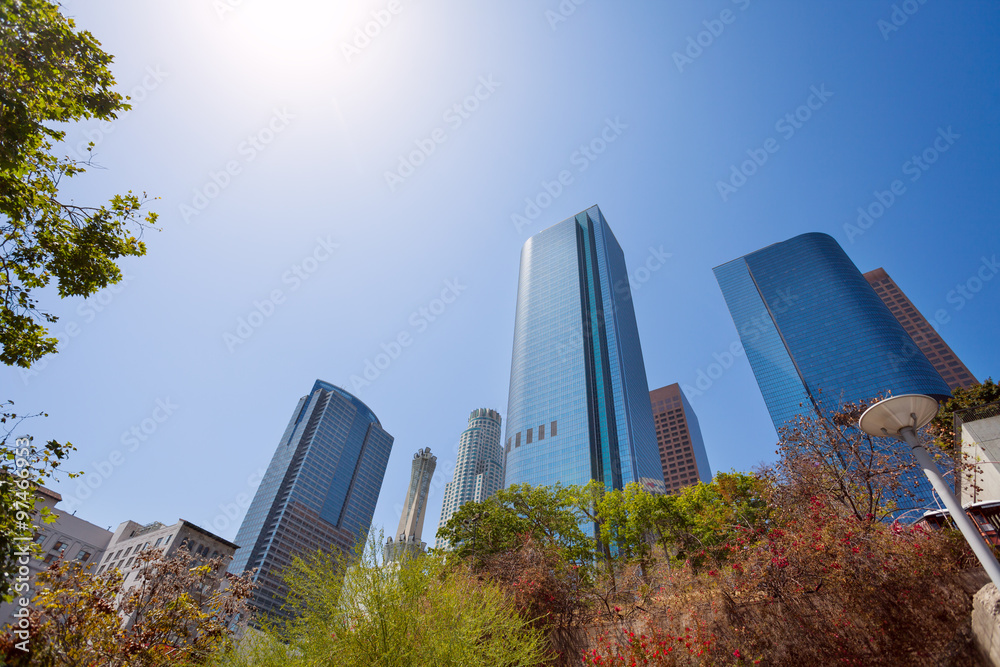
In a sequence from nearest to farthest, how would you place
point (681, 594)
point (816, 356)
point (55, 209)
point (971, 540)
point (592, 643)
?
point (971, 540) → point (55, 209) → point (681, 594) → point (592, 643) → point (816, 356)

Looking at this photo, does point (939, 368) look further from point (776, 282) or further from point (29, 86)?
point (29, 86)

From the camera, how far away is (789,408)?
10956cm

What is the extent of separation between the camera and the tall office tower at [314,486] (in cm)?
13500

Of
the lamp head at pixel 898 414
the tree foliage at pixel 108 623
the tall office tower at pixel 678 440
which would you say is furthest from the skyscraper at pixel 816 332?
the tree foliage at pixel 108 623

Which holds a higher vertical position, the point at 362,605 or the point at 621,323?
the point at 621,323

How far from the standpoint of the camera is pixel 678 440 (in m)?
172

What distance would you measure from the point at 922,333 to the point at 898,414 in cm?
18618

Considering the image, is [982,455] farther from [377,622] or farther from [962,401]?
[377,622]

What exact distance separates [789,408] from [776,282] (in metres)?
39.8

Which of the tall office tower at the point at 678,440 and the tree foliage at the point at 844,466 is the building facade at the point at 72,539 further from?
the tall office tower at the point at 678,440

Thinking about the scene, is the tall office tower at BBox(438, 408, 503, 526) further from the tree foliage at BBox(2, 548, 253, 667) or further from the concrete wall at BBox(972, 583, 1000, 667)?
the concrete wall at BBox(972, 583, 1000, 667)

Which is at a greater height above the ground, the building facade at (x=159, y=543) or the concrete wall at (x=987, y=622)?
the building facade at (x=159, y=543)

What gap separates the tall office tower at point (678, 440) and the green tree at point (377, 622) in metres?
157

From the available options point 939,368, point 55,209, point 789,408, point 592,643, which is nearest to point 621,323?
point 789,408
